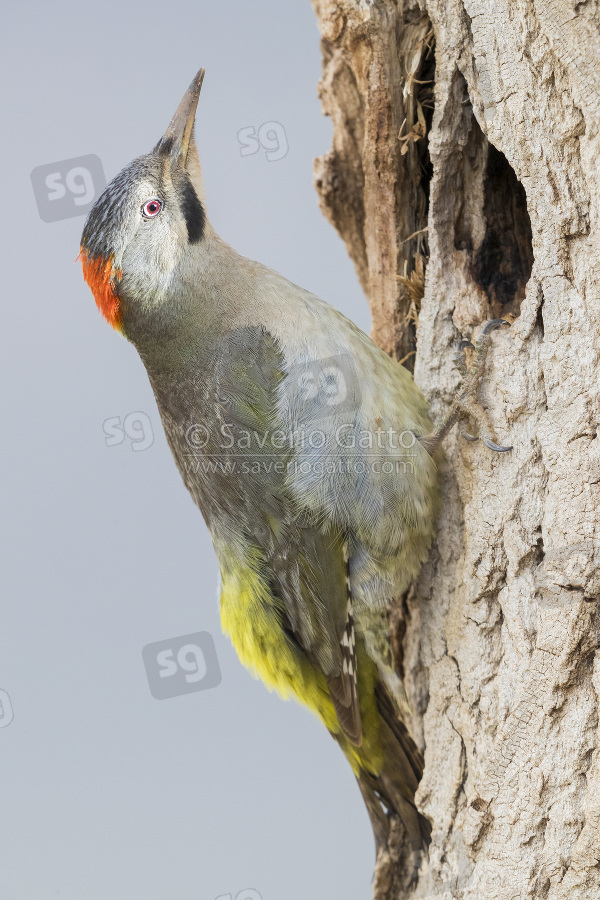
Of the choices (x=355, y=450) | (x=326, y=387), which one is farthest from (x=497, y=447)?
(x=326, y=387)

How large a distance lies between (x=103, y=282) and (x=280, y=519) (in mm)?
894

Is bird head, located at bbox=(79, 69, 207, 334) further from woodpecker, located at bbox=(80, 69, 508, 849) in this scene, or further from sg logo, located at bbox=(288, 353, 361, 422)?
sg logo, located at bbox=(288, 353, 361, 422)

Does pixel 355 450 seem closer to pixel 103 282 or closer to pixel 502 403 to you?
pixel 502 403


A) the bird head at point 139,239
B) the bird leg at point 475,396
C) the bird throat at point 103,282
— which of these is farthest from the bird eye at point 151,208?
the bird leg at point 475,396

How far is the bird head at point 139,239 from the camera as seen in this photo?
240 cm

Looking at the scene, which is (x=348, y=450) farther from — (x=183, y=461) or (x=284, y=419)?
(x=183, y=461)

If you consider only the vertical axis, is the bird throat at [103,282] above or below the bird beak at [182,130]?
below

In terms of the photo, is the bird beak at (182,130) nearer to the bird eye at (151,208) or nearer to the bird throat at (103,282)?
the bird eye at (151,208)

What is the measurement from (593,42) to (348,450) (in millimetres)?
1193

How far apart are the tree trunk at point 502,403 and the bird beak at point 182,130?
568 millimetres

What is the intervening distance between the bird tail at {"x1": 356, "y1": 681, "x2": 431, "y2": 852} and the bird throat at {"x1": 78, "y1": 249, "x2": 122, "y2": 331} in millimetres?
1469

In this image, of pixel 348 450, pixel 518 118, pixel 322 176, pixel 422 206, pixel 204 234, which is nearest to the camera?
pixel 518 118

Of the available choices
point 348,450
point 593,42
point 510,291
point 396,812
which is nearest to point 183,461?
point 348,450

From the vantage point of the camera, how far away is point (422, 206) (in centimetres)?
277
